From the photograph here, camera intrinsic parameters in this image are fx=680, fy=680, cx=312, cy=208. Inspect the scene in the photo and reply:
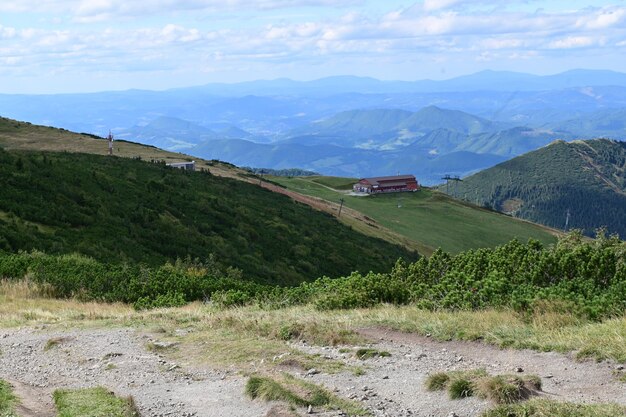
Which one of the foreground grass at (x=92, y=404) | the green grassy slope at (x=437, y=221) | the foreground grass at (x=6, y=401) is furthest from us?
the green grassy slope at (x=437, y=221)

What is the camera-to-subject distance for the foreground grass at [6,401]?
27.0 ft

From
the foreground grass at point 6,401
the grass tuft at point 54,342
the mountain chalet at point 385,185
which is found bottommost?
the grass tuft at point 54,342

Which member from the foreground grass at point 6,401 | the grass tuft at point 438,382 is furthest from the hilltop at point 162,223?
the grass tuft at point 438,382

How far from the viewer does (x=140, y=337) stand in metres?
13.1

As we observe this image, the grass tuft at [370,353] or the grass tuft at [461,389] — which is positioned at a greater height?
the grass tuft at [461,389]

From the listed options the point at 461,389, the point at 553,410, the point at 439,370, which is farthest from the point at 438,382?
the point at 553,410

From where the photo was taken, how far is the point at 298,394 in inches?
343

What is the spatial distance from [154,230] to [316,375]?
2977cm

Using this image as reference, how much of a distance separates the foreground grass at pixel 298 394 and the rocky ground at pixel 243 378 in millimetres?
160

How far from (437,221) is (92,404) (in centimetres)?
9362

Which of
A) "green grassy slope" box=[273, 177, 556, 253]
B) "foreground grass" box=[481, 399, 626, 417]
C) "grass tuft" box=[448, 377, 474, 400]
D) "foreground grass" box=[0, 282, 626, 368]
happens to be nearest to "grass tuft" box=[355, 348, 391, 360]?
"foreground grass" box=[0, 282, 626, 368]

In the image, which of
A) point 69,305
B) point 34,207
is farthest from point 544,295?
point 34,207

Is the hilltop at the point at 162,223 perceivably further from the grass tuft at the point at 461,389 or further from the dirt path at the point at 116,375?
the grass tuft at the point at 461,389

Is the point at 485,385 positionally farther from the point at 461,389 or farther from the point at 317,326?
the point at 317,326
